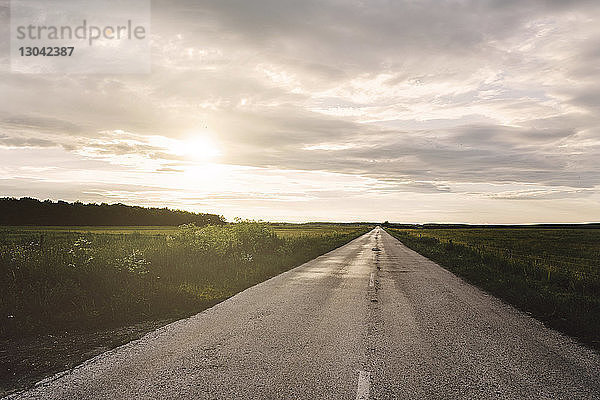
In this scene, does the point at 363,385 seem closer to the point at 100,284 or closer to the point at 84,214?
the point at 100,284

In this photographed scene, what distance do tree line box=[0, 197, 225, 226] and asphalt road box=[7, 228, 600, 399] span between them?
23.8 m

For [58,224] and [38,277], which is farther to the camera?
[58,224]

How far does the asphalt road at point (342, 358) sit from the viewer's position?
484 centimetres

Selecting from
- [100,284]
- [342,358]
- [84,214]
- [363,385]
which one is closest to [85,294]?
[100,284]

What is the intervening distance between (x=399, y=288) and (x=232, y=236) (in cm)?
1343

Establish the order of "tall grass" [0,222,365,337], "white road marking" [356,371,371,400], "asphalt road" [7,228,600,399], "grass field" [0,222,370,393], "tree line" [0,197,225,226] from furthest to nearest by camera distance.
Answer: "tree line" [0,197,225,226] → "tall grass" [0,222,365,337] → "grass field" [0,222,370,393] → "asphalt road" [7,228,600,399] → "white road marking" [356,371,371,400]

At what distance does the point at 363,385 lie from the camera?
4.95 metres

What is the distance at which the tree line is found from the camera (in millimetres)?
49156

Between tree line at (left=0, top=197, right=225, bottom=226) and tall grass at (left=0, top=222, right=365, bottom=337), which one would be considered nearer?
tall grass at (left=0, top=222, right=365, bottom=337)

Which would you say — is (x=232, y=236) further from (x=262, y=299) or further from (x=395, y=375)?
(x=395, y=375)

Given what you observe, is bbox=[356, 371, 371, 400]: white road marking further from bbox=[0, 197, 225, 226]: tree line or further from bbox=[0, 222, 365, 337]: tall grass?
bbox=[0, 197, 225, 226]: tree line

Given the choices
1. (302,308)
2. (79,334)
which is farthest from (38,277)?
(302,308)

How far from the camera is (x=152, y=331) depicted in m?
7.74

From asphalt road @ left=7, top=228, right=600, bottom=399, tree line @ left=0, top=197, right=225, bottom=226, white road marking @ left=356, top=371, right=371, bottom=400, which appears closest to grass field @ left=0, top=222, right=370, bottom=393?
asphalt road @ left=7, top=228, right=600, bottom=399
